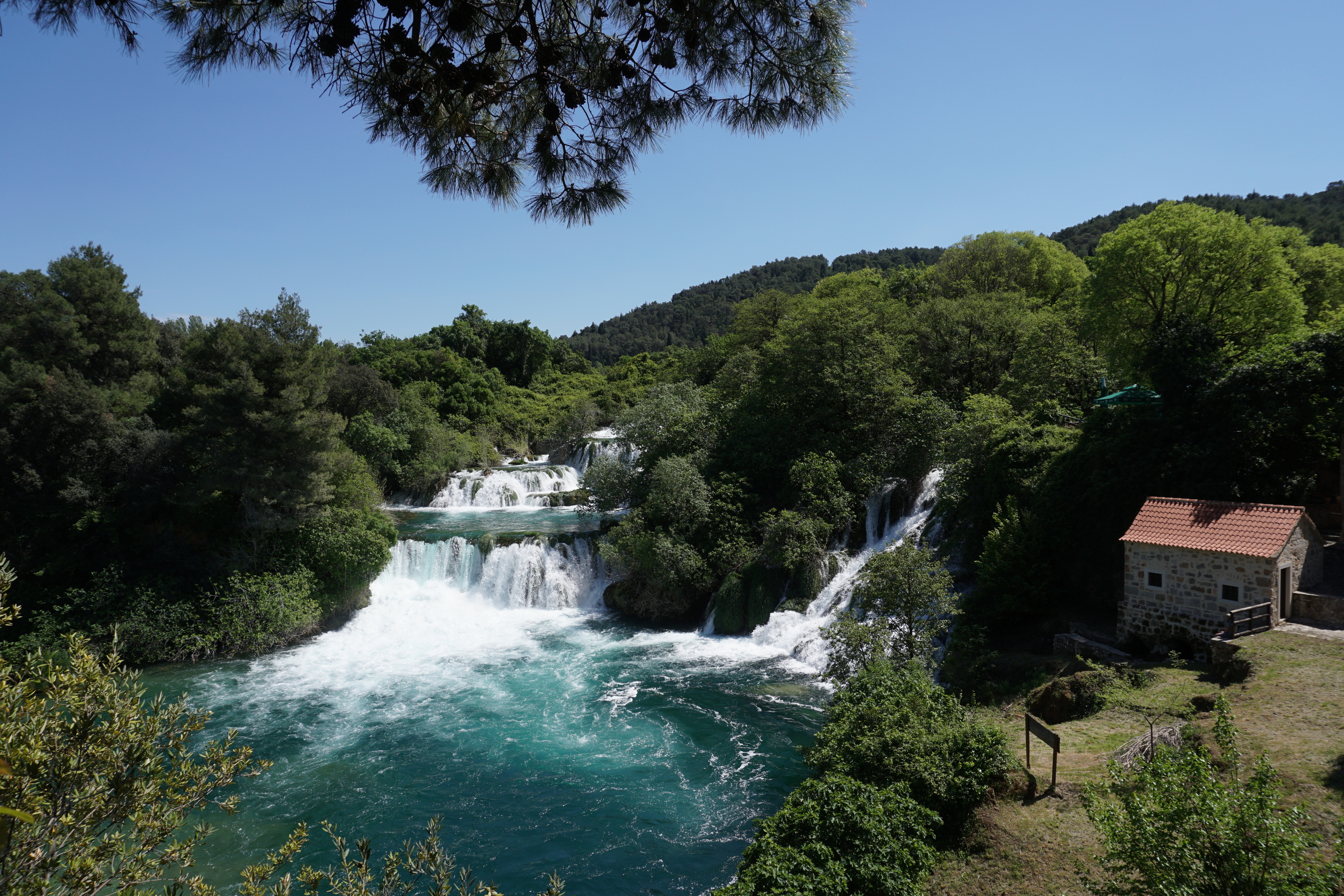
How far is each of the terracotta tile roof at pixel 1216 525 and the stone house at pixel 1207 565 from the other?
13mm

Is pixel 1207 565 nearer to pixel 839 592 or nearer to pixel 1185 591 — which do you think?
pixel 1185 591

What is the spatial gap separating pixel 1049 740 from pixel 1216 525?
7.02m

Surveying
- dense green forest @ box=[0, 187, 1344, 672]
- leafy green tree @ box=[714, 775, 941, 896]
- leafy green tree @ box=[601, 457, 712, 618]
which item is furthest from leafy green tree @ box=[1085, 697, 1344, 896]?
leafy green tree @ box=[601, 457, 712, 618]

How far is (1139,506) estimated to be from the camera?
15148 millimetres

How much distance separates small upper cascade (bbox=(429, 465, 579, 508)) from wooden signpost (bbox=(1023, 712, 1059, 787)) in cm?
2636

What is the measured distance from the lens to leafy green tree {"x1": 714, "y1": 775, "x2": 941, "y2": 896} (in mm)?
7285

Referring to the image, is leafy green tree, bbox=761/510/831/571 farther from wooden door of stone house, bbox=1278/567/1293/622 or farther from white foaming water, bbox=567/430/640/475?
white foaming water, bbox=567/430/640/475

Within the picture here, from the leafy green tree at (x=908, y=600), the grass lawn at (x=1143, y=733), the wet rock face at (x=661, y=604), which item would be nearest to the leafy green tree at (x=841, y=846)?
the grass lawn at (x=1143, y=733)

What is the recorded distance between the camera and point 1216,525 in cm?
1262

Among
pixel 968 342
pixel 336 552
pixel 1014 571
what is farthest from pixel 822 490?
pixel 336 552

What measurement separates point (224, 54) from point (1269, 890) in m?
9.69

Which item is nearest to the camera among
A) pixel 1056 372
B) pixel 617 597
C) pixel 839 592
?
pixel 839 592

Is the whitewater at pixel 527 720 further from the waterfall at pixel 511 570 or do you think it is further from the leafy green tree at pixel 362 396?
the leafy green tree at pixel 362 396

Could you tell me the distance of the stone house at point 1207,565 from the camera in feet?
39.1
